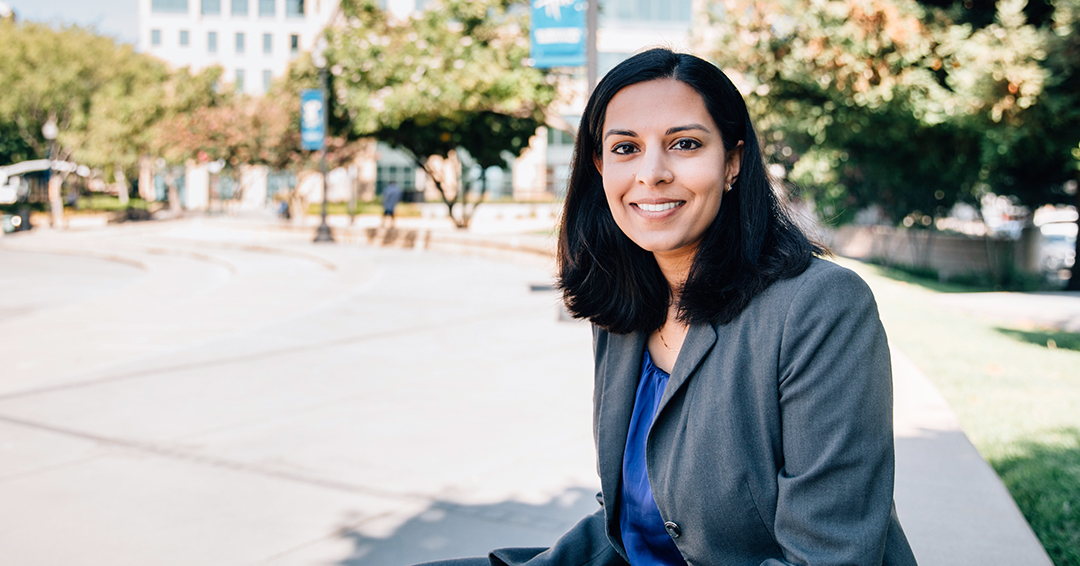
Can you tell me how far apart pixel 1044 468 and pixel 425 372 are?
161 inches

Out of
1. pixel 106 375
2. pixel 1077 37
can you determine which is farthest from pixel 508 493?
pixel 1077 37

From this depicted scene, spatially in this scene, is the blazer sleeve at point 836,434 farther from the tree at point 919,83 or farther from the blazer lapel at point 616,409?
the tree at point 919,83

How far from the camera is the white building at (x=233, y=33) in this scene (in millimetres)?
68625

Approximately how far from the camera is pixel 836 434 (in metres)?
1.41

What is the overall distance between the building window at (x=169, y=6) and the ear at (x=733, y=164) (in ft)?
249

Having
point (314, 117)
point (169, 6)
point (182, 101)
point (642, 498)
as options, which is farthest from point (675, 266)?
point (169, 6)

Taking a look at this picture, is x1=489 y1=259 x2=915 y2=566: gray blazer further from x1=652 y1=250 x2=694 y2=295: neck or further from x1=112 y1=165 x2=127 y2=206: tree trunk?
x1=112 y1=165 x2=127 y2=206: tree trunk

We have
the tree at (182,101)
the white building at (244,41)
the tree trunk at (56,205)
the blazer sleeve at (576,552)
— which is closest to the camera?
the blazer sleeve at (576,552)

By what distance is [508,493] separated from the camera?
3.88 m

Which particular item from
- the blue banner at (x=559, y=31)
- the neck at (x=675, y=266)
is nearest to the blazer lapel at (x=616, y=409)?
the neck at (x=675, y=266)

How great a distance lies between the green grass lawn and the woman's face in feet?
7.51

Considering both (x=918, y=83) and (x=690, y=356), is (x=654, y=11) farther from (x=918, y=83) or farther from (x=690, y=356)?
(x=690, y=356)

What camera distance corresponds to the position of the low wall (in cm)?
1720

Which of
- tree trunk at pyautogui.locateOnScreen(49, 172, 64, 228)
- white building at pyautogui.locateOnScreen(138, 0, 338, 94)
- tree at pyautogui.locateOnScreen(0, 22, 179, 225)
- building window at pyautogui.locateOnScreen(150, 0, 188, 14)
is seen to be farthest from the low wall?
building window at pyautogui.locateOnScreen(150, 0, 188, 14)
